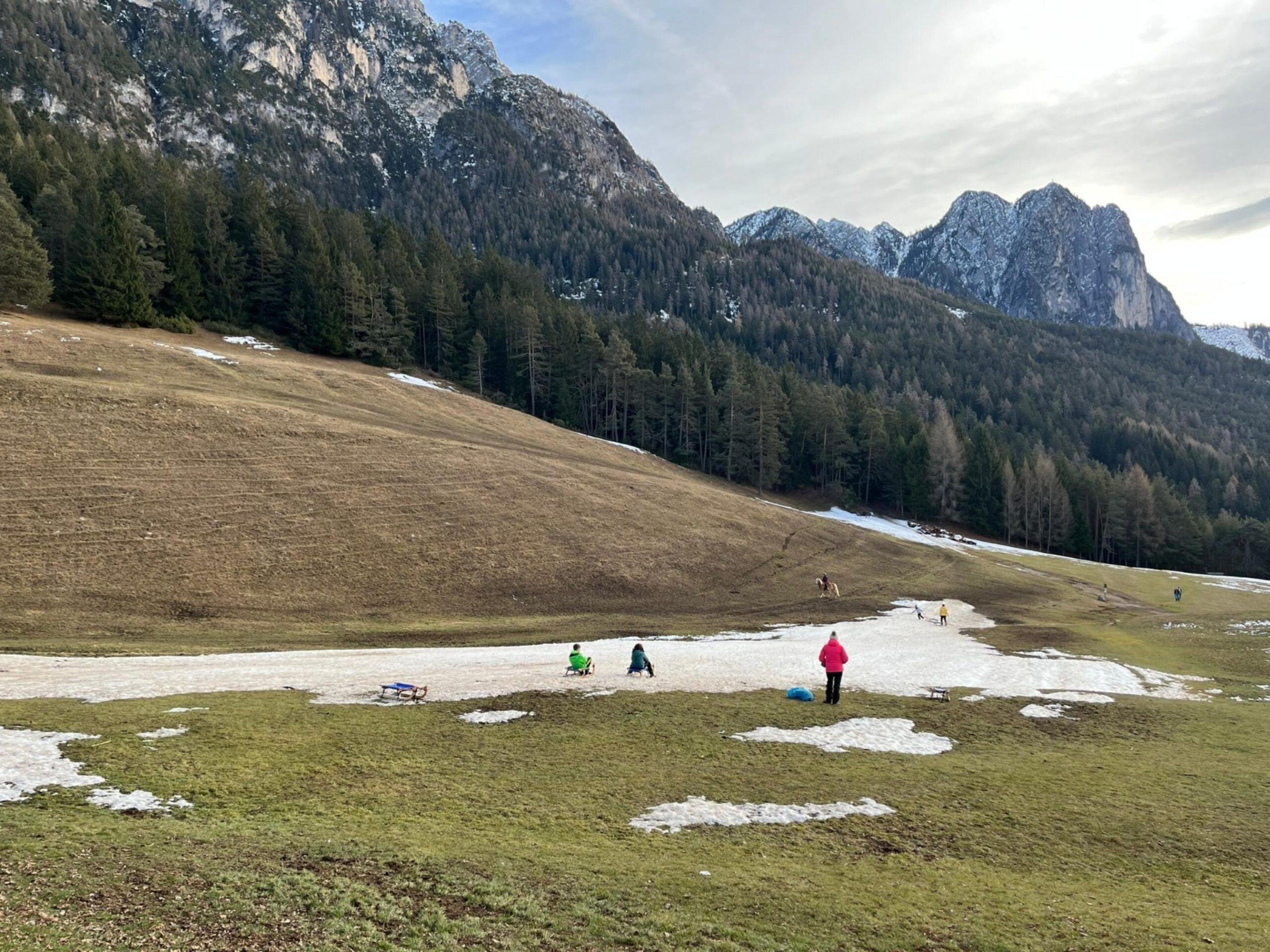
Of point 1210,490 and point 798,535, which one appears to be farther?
point 1210,490

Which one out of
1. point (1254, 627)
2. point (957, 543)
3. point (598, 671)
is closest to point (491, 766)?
point (598, 671)

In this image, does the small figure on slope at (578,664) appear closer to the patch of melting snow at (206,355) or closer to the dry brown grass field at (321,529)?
the dry brown grass field at (321,529)

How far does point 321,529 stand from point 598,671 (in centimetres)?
2542

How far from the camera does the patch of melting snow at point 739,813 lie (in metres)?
13.6

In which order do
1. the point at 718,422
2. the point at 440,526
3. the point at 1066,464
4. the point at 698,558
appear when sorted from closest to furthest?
the point at 440,526 < the point at 698,558 < the point at 718,422 < the point at 1066,464

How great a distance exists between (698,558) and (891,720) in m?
33.4

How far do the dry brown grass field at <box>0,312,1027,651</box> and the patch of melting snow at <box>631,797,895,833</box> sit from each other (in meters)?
23.0

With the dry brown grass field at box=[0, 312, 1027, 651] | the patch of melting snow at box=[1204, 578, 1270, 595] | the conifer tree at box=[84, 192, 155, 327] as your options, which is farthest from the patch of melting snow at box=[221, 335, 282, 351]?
the patch of melting snow at box=[1204, 578, 1270, 595]

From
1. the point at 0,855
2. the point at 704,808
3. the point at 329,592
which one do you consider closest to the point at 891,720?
the point at 704,808

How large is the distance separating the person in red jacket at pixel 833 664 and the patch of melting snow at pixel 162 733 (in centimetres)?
1831

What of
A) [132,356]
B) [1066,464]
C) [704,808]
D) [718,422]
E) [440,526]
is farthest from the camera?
[1066,464]

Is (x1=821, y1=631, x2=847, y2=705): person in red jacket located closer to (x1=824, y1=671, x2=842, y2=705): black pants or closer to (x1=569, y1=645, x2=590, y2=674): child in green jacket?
(x1=824, y1=671, x2=842, y2=705): black pants

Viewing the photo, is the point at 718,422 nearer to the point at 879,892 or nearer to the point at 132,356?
the point at 132,356

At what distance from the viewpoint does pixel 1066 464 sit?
12669 centimetres
